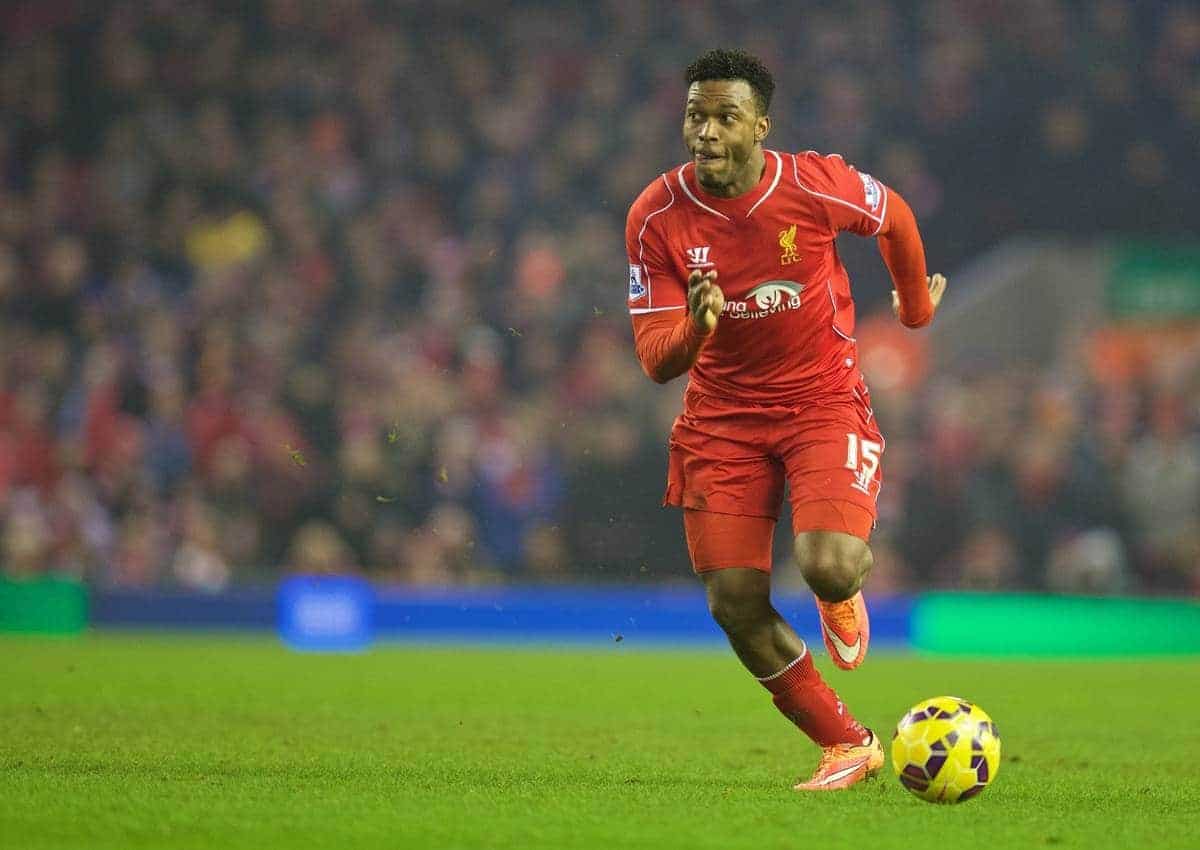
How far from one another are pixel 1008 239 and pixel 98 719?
11182 mm

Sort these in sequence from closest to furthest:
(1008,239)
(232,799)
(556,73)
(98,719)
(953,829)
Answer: (953,829)
(232,799)
(98,719)
(1008,239)
(556,73)

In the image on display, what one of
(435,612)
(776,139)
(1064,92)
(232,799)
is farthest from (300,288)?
(232,799)

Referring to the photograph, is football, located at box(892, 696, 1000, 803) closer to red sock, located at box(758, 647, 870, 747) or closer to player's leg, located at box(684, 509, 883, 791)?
player's leg, located at box(684, 509, 883, 791)

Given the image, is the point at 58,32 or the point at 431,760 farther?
the point at 58,32

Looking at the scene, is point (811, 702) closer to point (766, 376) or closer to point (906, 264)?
point (766, 376)

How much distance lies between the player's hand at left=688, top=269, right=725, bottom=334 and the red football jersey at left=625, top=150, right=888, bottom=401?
533 millimetres

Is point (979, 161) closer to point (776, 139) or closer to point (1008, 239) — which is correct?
point (1008, 239)

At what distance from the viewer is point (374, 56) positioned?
18719 millimetres

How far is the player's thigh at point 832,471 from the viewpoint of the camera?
6.22 meters

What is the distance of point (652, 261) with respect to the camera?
20.7 ft

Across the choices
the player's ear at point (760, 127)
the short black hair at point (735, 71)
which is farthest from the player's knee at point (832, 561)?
the short black hair at point (735, 71)

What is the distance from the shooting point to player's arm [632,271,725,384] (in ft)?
18.5

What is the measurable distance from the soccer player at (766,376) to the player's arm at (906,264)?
0.05 feet

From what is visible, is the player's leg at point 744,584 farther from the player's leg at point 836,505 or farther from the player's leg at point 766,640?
the player's leg at point 836,505
